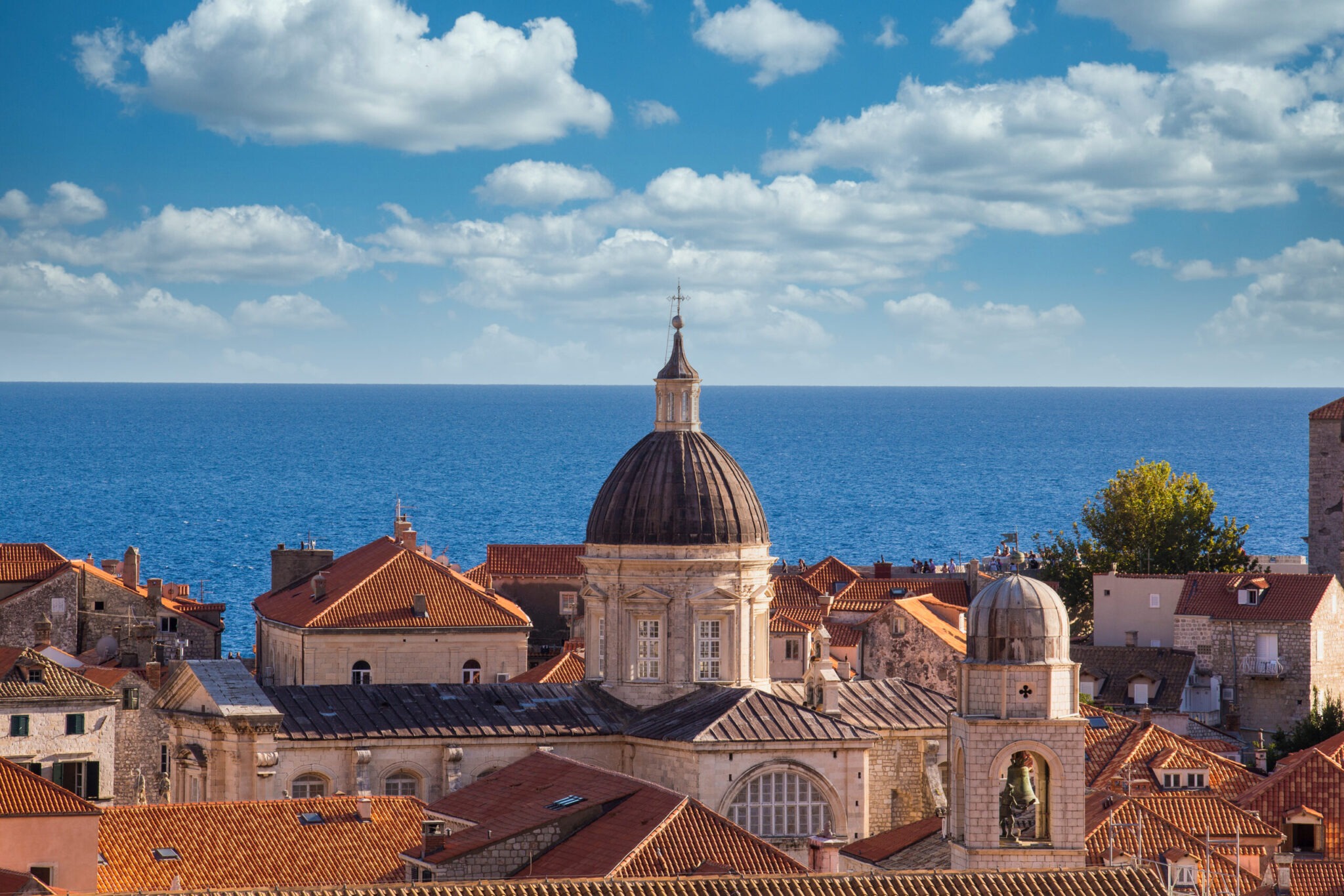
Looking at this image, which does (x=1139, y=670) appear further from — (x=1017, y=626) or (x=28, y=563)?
(x=28, y=563)

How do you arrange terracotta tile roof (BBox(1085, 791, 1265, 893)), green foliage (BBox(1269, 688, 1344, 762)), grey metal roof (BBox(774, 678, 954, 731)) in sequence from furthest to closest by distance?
1. green foliage (BBox(1269, 688, 1344, 762))
2. grey metal roof (BBox(774, 678, 954, 731))
3. terracotta tile roof (BBox(1085, 791, 1265, 893))

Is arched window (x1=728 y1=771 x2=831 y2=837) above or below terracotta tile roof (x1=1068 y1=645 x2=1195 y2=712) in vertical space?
below

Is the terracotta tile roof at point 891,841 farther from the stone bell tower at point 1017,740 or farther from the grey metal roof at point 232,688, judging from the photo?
the grey metal roof at point 232,688

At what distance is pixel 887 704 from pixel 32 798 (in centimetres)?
2139

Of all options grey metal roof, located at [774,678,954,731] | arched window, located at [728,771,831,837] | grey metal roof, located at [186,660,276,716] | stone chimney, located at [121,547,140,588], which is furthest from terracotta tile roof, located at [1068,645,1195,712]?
stone chimney, located at [121,547,140,588]

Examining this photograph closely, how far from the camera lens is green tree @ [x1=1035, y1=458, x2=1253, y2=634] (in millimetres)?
94188

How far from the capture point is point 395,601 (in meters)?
69.0

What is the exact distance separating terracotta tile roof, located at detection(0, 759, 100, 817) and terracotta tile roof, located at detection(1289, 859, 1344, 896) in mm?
20745

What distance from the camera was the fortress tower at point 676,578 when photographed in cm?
5350

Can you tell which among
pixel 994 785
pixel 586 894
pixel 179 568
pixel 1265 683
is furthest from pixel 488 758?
pixel 179 568

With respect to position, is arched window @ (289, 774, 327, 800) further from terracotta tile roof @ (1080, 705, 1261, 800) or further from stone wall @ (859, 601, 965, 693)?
stone wall @ (859, 601, 965, 693)

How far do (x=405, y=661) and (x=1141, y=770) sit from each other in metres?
23.1

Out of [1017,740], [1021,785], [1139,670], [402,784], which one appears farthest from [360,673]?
[1017,740]

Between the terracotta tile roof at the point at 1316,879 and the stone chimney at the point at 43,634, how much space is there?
4102 cm
